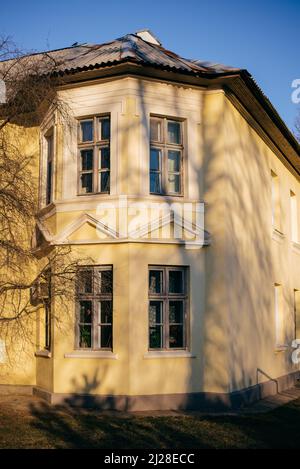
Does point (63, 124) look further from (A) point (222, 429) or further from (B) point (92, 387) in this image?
(A) point (222, 429)

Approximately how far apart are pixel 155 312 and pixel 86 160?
3333 mm

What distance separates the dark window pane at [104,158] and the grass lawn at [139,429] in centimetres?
469

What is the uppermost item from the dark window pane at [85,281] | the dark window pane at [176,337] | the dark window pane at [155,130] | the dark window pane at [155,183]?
the dark window pane at [155,130]

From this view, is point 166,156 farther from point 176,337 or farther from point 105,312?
point 176,337

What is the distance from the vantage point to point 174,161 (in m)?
12.9

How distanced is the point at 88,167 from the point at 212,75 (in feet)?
10.00

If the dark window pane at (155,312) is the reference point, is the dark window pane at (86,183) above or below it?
above

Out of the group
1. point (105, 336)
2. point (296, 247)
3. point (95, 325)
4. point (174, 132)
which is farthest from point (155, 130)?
point (296, 247)

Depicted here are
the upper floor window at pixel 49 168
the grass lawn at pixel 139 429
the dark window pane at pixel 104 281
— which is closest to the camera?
the grass lawn at pixel 139 429

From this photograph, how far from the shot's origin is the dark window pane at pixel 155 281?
12.2 m

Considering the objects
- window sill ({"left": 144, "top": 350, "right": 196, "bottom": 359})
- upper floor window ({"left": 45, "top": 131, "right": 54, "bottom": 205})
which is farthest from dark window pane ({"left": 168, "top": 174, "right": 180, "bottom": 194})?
window sill ({"left": 144, "top": 350, "right": 196, "bottom": 359})

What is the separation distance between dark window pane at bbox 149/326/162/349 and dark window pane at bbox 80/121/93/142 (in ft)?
13.0

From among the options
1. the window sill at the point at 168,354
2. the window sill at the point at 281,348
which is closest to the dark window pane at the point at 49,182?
the window sill at the point at 168,354

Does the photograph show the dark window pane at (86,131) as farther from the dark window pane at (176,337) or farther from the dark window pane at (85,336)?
the dark window pane at (176,337)
